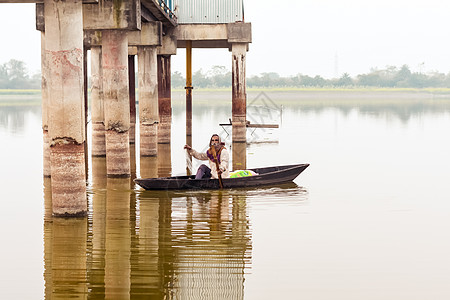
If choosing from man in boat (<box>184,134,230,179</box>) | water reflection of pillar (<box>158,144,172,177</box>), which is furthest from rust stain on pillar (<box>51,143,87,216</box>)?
water reflection of pillar (<box>158,144,172,177</box>)

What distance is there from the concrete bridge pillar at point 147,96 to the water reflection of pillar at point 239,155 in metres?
3.46

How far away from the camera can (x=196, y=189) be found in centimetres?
1927

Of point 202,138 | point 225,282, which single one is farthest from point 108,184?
point 202,138

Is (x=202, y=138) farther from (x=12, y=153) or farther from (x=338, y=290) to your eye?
(x=338, y=290)

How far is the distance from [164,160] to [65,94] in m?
13.8

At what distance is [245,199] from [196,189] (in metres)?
1.85

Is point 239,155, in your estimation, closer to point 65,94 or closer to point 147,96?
point 147,96

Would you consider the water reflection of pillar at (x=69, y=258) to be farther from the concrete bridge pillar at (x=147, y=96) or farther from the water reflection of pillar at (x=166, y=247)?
the concrete bridge pillar at (x=147, y=96)

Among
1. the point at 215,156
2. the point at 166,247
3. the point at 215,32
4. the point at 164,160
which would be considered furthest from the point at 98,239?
the point at 215,32

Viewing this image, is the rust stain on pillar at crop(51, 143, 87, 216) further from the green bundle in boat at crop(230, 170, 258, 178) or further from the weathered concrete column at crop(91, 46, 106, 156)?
the weathered concrete column at crop(91, 46, 106, 156)

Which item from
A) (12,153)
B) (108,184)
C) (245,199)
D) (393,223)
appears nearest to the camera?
(393,223)

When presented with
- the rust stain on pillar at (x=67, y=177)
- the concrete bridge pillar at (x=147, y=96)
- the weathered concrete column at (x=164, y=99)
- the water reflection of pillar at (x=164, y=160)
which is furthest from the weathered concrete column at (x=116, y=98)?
the weathered concrete column at (x=164, y=99)

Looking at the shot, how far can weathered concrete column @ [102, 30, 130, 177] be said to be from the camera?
20984 millimetres

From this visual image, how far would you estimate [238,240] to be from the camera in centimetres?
1351
